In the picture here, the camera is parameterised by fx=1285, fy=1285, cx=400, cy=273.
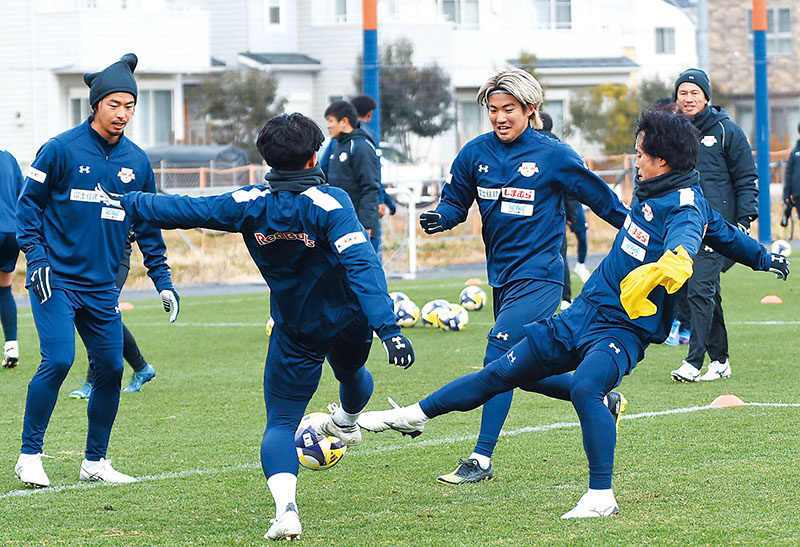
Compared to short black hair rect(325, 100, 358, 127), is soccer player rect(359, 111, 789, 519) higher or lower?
lower

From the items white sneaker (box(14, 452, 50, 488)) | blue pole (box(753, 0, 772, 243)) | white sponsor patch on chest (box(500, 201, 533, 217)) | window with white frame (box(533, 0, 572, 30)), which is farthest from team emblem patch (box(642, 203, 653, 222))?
window with white frame (box(533, 0, 572, 30))

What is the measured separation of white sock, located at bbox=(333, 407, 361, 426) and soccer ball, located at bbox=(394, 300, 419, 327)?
23.6 ft

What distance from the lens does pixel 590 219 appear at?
82.1 ft

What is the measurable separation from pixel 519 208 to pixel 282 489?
2.09 metres

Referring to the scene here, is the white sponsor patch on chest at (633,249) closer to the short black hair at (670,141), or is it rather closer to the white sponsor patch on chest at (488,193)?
the short black hair at (670,141)

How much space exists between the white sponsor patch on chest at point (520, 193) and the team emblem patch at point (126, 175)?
199 cm

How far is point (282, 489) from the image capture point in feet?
17.5

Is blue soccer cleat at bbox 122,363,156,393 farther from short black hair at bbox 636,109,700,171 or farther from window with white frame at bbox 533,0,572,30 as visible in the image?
window with white frame at bbox 533,0,572,30

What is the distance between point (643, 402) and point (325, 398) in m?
2.29

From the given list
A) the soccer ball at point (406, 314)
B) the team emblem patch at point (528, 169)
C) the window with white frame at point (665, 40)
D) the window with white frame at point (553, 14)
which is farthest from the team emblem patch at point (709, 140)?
the window with white frame at point (665, 40)

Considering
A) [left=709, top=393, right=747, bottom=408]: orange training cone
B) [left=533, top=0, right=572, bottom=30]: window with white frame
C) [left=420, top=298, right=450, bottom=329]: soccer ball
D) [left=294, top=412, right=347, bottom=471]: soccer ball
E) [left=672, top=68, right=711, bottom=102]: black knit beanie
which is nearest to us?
[left=294, top=412, right=347, bottom=471]: soccer ball

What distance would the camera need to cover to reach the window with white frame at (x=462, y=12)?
1731 inches

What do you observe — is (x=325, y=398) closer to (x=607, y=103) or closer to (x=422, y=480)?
(x=422, y=480)

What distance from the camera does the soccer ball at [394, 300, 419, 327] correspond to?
13.5 m
